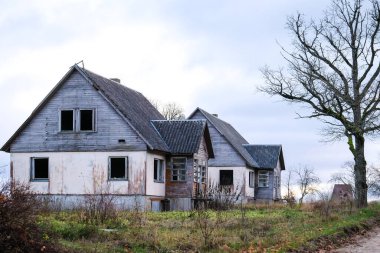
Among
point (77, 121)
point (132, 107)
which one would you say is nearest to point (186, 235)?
point (77, 121)

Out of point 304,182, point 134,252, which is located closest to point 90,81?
point 134,252

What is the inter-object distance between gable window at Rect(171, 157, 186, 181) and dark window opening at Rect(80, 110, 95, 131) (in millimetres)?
5619

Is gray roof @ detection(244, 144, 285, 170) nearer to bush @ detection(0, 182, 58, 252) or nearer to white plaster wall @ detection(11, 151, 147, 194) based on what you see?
white plaster wall @ detection(11, 151, 147, 194)

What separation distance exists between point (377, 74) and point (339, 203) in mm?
7188

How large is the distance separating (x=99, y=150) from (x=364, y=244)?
19.1 metres

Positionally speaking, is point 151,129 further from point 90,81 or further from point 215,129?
point 215,129

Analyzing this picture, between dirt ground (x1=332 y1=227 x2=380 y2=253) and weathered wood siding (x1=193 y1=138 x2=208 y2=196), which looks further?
weathered wood siding (x1=193 y1=138 x2=208 y2=196)

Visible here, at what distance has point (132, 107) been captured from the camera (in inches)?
1479

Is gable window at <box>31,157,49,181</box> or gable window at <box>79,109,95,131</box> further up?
gable window at <box>79,109,95,131</box>

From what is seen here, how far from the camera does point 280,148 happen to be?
56375mm

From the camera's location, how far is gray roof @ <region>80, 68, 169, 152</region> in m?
34.3

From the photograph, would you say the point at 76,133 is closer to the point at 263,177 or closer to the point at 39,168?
the point at 39,168

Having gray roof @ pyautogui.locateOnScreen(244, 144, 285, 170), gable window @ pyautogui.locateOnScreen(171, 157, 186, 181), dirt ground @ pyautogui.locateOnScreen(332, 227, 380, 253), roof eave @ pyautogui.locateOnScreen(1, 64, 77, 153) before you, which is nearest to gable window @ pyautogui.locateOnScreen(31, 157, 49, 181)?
roof eave @ pyautogui.locateOnScreen(1, 64, 77, 153)

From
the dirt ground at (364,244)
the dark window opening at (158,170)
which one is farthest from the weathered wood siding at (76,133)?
the dirt ground at (364,244)
